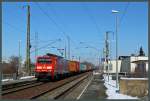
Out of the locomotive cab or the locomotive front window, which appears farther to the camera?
the locomotive front window

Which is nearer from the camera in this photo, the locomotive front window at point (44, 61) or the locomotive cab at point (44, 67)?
the locomotive cab at point (44, 67)

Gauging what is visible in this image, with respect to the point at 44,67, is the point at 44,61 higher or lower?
higher

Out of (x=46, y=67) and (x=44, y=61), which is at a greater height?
(x=44, y=61)

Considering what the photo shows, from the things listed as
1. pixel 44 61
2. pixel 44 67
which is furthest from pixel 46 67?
pixel 44 61

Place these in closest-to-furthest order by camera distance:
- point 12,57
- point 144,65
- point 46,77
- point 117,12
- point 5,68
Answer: point 117,12 < point 144,65 < point 46,77 < point 5,68 < point 12,57

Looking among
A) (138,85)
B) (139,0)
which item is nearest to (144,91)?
(138,85)

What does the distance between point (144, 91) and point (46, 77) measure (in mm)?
25651

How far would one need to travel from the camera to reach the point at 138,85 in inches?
980

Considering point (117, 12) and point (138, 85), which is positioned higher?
point (117, 12)

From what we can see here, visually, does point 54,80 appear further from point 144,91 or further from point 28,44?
point 144,91

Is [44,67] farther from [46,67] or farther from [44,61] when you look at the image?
[44,61]

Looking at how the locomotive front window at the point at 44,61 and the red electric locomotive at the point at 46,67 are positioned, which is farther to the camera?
the locomotive front window at the point at 44,61

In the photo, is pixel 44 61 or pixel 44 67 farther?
pixel 44 61

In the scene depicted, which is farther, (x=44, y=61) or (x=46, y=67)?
(x=44, y=61)
